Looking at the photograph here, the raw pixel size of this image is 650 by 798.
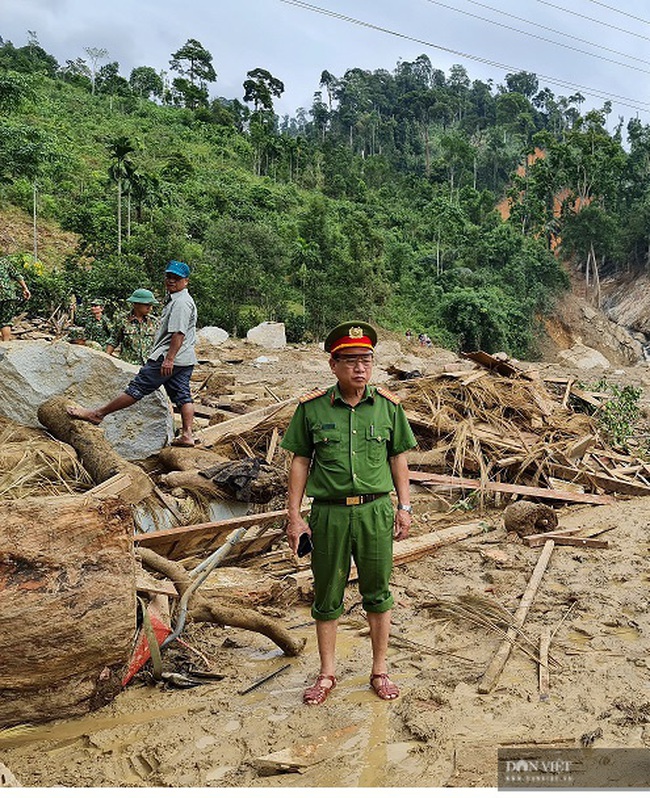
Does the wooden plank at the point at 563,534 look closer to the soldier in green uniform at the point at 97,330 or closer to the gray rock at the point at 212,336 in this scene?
the soldier in green uniform at the point at 97,330

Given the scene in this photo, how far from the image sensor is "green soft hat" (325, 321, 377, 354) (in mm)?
2954

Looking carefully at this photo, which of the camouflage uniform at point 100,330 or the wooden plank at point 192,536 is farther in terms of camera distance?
the camouflage uniform at point 100,330

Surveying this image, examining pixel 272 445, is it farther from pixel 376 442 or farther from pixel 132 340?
pixel 376 442

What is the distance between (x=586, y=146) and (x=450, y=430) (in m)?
46.7

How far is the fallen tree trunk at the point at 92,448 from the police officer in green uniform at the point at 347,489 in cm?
196

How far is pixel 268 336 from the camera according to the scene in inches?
869

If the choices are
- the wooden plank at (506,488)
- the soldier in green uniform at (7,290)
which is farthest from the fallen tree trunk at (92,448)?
the soldier in green uniform at (7,290)

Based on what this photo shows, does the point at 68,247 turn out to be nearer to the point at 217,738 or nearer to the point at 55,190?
the point at 55,190

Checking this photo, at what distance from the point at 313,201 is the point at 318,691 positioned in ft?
115

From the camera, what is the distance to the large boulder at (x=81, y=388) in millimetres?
5523

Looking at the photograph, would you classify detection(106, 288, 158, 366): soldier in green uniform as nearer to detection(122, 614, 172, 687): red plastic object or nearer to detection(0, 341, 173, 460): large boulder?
detection(0, 341, 173, 460): large boulder

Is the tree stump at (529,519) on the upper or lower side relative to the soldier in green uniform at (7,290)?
lower

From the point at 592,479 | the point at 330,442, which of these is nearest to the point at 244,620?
the point at 330,442

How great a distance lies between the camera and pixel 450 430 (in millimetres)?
6969
